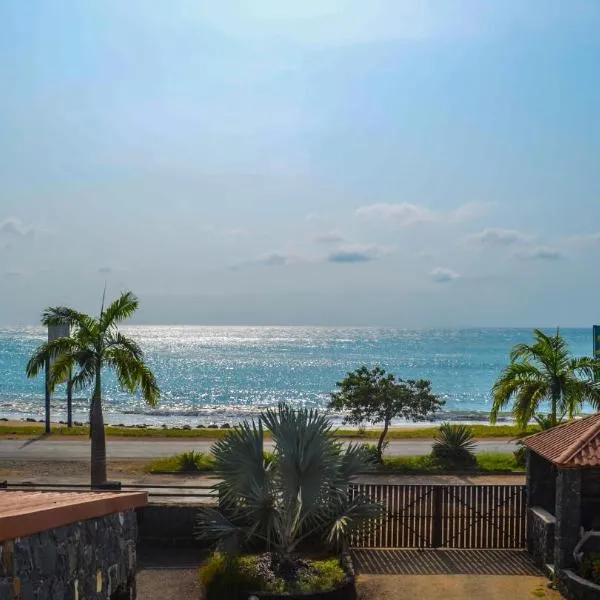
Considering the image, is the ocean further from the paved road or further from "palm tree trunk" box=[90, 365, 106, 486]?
"palm tree trunk" box=[90, 365, 106, 486]

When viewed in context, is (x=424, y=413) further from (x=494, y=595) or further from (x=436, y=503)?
(x=494, y=595)

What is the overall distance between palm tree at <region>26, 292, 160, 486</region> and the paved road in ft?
29.4

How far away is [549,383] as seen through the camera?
22.3 metres

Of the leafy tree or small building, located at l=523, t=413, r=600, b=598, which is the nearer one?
small building, located at l=523, t=413, r=600, b=598

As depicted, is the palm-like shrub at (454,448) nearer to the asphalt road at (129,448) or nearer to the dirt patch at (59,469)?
the asphalt road at (129,448)

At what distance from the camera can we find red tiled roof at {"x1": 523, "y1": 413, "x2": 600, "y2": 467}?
13203 mm

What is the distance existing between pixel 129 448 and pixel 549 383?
56.3ft

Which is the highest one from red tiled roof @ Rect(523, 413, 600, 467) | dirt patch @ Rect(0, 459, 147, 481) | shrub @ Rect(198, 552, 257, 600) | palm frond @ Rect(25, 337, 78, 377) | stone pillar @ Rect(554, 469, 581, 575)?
palm frond @ Rect(25, 337, 78, 377)

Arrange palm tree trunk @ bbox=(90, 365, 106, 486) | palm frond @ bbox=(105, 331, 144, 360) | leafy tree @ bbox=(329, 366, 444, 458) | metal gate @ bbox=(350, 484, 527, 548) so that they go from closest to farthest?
metal gate @ bbox=(350, 484, 527, 548)
palm tree trunk @ bbox=(90, 365, 106, 486)
palm frond @ bbox=(105, 331, 144, 360)
leafy tree @ bbox=(329, 366, 444, 458)

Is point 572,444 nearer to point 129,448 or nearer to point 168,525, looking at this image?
point 168,525

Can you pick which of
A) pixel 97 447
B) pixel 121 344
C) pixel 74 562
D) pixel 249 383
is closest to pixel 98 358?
pixel 121 344

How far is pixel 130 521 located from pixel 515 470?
61.2ft

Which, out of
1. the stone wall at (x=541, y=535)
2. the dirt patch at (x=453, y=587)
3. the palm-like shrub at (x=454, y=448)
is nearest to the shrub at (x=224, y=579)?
the dirt patch at (x=453, y=587)

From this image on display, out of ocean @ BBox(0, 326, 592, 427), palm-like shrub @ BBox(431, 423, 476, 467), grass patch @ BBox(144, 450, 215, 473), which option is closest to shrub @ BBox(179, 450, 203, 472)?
grass patch @ BBox(144, 450, 215, 473)
